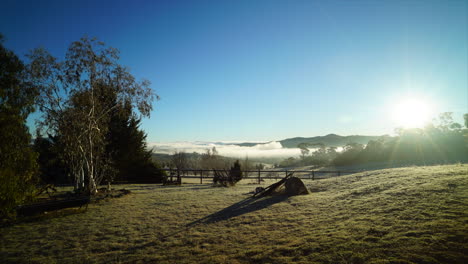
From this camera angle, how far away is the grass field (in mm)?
3961

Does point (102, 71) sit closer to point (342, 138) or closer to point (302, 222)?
point (302, 222)

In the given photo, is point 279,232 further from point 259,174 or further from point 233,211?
point 259,174

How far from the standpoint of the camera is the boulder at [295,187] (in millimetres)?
10755

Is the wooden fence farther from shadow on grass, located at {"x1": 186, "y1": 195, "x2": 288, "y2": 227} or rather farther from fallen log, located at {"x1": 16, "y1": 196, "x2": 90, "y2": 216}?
fallen log, located at {"x1": 16, "y1": 196, "x2": 90, "y2": 216}

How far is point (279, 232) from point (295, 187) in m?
5.62

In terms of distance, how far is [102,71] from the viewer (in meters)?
13.0

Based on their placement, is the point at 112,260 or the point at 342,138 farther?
the point at 342,138

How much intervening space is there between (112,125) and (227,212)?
56.2 feet

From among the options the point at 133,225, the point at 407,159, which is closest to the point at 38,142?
the point at 133,225

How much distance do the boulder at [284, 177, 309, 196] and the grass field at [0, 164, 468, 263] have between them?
7.35 ft

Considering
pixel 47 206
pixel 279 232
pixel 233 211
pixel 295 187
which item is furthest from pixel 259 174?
pixel 47 206

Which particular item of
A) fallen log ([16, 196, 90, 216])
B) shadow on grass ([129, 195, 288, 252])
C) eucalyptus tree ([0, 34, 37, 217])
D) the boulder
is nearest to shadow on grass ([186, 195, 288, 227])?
shadow on grass ([129, 195, 288, 252])

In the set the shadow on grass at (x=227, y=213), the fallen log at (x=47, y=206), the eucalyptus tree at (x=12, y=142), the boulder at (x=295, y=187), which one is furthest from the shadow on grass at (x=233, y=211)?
the fallen log at (x=47, y=206)

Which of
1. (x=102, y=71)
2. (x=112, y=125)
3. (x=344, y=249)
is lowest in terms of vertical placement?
(x=344, y=249)
